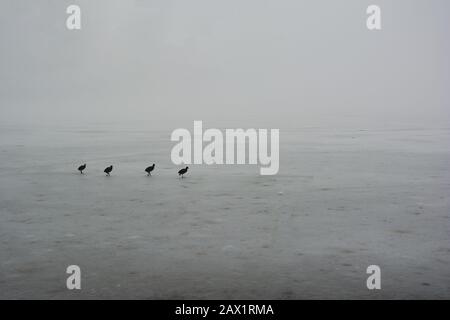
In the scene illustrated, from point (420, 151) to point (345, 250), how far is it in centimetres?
1107

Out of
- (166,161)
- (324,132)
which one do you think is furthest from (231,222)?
(324,132)

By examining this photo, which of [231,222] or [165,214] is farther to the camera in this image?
[165,214]

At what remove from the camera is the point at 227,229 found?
7.36m

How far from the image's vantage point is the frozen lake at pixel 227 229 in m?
5.30

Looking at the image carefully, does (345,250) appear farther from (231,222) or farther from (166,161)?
(166,161)

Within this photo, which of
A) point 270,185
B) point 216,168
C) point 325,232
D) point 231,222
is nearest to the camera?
point 325,232

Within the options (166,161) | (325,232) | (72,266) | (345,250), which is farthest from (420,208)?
(166,161)

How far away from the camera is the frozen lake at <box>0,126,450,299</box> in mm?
5305

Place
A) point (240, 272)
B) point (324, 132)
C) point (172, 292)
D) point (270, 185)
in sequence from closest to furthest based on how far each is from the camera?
point (172, 292)
point (240, 272)
point (270, 185)
point (324, 132)

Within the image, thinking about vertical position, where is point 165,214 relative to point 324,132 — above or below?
below

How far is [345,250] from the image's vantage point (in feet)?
21.2
